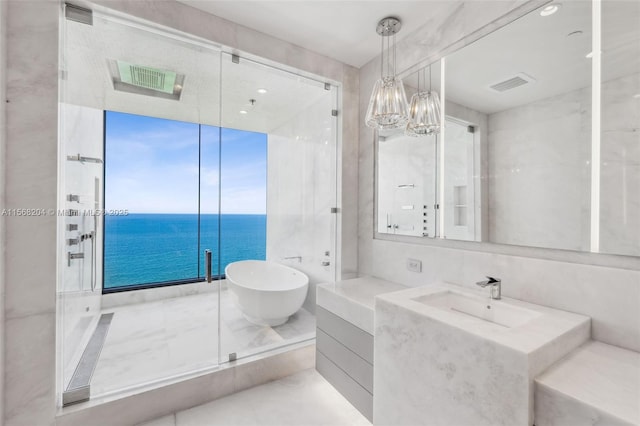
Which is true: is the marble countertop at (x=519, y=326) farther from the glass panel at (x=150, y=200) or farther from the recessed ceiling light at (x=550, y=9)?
the glass panel at (x=150, y=200)

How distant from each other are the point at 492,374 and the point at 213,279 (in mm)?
2047

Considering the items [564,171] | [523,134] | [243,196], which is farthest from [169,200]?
[564,171]

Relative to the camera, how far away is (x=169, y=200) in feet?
8.00

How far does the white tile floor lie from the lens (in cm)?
177

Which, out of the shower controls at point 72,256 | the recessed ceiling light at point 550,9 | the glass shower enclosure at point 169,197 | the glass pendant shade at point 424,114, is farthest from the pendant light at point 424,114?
the shower controls at point 72,256

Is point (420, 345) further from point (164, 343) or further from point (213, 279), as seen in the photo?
point (164, 343)

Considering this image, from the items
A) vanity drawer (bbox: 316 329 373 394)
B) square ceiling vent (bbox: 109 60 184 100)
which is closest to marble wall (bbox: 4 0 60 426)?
square ceiling vent (bbox: 109 60 184 100)

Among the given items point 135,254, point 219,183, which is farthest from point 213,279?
point 219,183

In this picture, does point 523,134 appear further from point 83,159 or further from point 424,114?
point 83,159

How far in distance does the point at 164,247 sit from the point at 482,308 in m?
2.41

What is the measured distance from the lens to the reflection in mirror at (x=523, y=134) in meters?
1.35

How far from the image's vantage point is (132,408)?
173cm

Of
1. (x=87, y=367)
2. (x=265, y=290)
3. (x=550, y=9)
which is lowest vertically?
(x=87, y=367)

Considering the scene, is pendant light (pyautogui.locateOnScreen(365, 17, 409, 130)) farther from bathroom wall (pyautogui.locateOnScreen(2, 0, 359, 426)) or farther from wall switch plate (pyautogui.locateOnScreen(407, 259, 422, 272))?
bathroom wall (pyautogui.locateOnScreen(2, 0, 359, 426))
